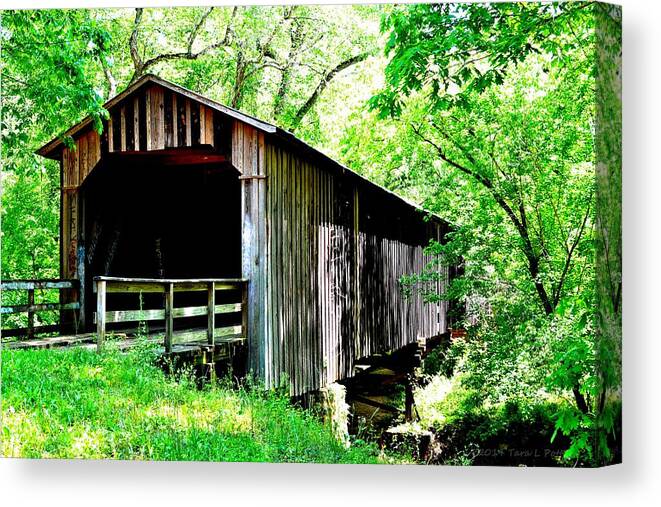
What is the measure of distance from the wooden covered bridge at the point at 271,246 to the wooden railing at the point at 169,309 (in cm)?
1

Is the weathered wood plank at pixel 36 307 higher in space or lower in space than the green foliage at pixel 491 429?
higher

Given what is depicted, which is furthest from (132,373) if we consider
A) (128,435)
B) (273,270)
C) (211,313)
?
(273,270)

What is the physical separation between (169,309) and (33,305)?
148 centimetres

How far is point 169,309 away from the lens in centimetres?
799

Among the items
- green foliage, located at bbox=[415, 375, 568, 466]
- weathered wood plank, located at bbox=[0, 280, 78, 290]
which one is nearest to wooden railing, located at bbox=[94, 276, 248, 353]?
weathered wood plank, located at bbox=[0, 280, 78, 290]

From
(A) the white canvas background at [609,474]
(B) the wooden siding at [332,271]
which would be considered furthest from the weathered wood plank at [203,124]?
(A) the white canvas background at [609,474]

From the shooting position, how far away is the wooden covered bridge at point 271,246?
8.33 m

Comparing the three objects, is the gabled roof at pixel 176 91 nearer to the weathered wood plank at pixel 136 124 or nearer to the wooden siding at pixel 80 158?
the weathered wood plank at pixel 136 124

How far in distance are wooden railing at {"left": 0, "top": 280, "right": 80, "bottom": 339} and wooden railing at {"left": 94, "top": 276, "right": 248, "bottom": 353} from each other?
67 centimetres

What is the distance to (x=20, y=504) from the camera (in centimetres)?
644

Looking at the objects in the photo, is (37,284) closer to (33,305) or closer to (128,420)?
(33,305)

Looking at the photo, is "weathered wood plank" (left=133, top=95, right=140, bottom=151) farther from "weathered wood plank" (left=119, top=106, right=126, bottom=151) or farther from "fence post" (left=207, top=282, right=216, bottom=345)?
"fence post" (left=207, top=282, right=216, bottom=345)

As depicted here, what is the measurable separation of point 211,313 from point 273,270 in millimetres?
816

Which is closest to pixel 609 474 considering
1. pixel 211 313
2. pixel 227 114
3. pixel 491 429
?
pixel 491 429
